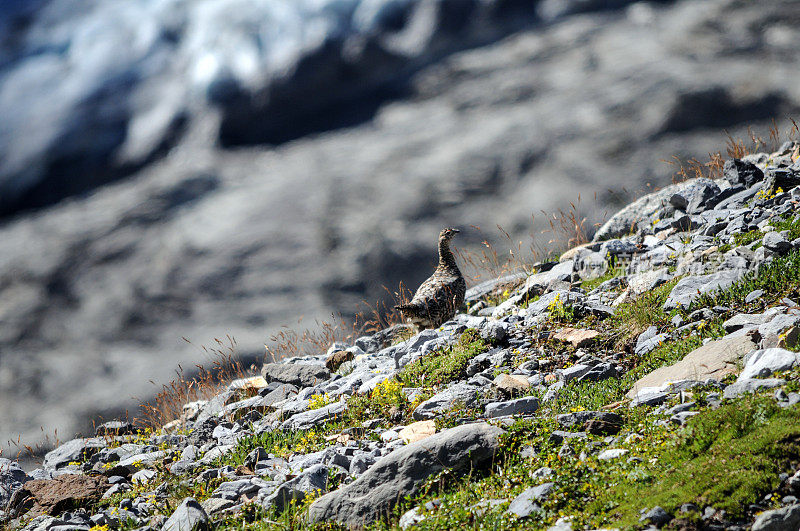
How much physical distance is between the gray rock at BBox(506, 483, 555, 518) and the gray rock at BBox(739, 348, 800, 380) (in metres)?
2.13

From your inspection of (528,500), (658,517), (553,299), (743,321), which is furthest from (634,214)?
(658,517)

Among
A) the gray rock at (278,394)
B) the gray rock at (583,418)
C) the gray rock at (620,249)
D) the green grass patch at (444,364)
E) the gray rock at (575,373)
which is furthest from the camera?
the gray rock at (620,249)

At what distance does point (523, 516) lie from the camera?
4.84m

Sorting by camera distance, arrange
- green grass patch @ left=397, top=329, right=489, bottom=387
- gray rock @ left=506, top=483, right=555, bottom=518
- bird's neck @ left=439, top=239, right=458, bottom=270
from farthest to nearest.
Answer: bird's neck @ left=439, top=239, right=458, bottom=270, green grass patch @ left=397, top=329, right=489, bottom=387, gray rock @ left=506, top=483, right=555, bottom=518

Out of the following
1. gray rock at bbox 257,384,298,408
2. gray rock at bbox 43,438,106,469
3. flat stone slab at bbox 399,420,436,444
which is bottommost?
gray rock at bbox 257,384,298,408

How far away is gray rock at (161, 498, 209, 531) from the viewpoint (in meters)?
5.67

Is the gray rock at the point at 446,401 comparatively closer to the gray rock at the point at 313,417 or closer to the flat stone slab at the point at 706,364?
the gray rock at the point at 313,417

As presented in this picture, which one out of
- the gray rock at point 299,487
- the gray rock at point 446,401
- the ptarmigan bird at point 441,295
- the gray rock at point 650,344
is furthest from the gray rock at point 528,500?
the ptarmigan bird at point 441,295

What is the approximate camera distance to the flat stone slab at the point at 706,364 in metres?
6.03

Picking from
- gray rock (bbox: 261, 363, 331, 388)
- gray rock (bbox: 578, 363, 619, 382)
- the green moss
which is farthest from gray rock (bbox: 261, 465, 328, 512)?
gray rock (bbox: 261, 363, 331, 388)

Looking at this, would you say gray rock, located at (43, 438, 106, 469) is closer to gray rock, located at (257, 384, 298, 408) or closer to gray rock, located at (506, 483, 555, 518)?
gray rock, located at (257, 384, 298, 408)

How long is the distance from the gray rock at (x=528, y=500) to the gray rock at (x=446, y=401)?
2.30 meters

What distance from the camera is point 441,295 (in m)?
12.5

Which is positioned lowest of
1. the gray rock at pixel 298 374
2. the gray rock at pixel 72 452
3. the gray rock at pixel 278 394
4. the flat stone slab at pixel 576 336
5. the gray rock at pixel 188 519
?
the gray rock at pixel 298 374
